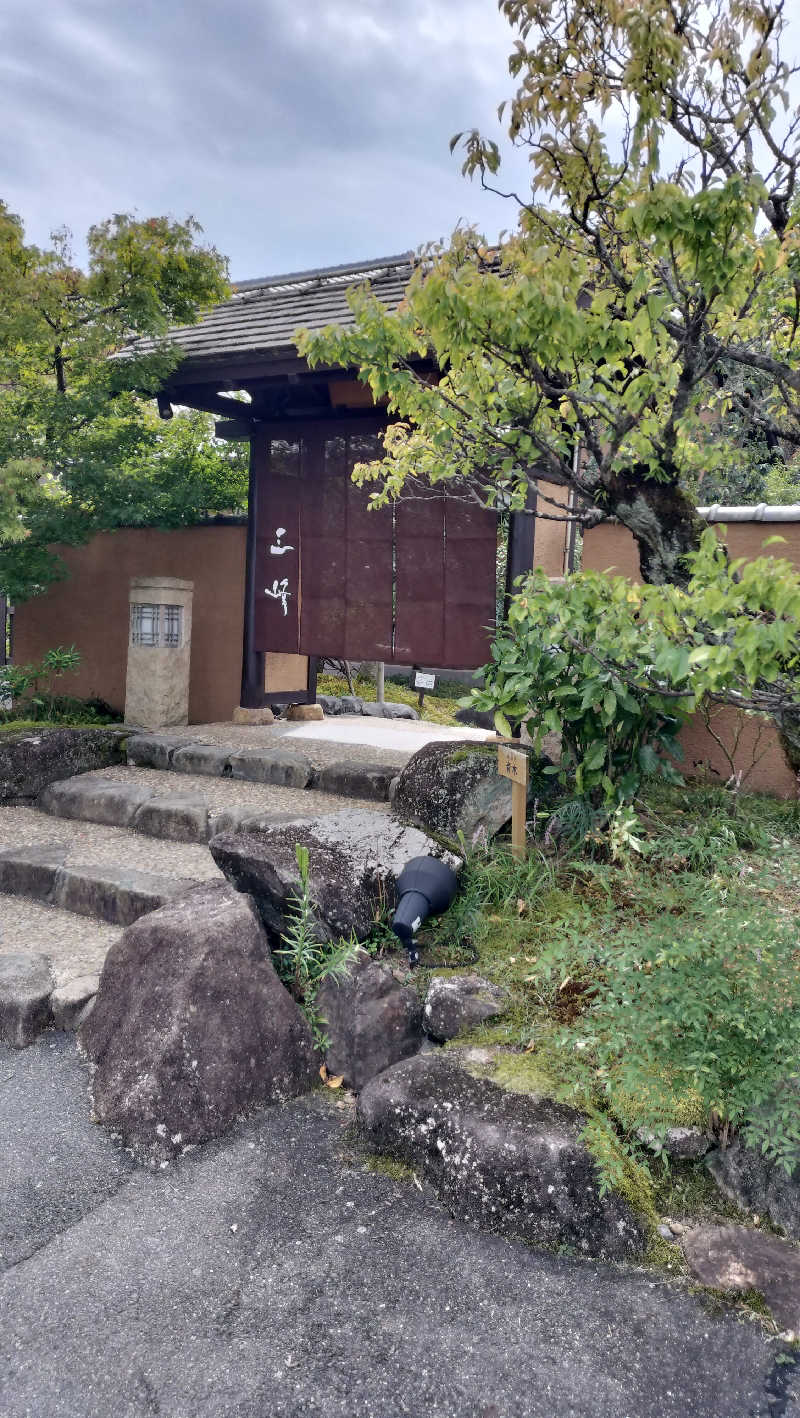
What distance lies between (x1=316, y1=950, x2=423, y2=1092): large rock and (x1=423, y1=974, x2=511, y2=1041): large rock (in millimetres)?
82

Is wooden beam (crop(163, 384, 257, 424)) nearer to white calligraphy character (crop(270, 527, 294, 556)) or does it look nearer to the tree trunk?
white calligraphy character (crop(270, 527, 294, 556))

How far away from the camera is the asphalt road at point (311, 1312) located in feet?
6.95

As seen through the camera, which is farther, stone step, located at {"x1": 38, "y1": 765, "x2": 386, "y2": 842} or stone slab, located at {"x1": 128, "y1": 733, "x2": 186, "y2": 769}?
stone slab, located at {"x1": 128, "y1": 733, "x2": 186, "y2": 769}

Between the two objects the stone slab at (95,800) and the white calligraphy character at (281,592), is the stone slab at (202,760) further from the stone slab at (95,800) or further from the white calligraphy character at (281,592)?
the white calligraphy character at (281,592)

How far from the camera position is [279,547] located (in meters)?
8.19

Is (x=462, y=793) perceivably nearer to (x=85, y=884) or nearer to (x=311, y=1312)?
(x=85, y=884)

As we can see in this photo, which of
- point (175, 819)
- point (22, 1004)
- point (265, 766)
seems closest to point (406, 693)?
point (265, 766)

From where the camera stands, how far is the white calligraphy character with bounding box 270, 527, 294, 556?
814 centimetres

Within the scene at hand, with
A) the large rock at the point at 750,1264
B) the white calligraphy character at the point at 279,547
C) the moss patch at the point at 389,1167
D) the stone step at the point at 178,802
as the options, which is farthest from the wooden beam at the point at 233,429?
the large rock at the point at 750,1264

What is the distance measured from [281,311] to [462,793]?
6.12 m

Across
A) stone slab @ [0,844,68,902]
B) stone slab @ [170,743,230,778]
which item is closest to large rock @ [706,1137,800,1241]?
stone slab @ [0,844,68,902]

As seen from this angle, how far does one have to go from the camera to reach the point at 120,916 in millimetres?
4645

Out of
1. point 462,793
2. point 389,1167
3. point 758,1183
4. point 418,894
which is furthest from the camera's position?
point 462,793

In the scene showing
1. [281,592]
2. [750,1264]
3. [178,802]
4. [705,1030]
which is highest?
[281,592]
